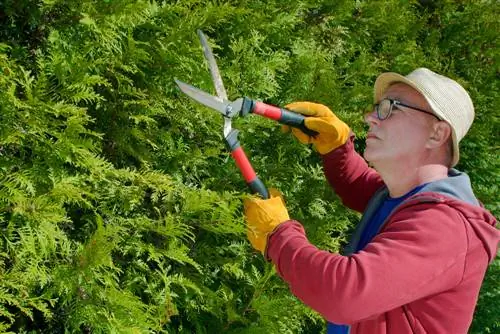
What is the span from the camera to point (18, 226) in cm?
228

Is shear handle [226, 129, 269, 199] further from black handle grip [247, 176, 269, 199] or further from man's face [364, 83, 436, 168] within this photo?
man's face [364, 83, 436, 168]

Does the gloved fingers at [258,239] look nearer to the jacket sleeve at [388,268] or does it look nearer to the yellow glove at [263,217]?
the yellow glove at [263,217]

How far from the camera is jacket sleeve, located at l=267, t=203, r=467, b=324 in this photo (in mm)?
1838

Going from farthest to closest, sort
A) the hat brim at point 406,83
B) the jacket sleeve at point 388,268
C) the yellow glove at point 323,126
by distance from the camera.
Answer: the yellow glove at point 323,126
the hat brim at point 406,83
the jacket sleeve at point 388,268

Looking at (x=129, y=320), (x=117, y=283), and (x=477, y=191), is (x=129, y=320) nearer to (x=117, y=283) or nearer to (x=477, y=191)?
(x=117, y=283)

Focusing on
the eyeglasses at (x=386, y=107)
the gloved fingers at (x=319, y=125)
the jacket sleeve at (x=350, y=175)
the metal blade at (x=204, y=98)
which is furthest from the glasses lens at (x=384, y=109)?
the metal blade at (x=204, y=98)

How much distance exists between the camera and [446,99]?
221 centimetres

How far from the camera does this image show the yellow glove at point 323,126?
267 cm

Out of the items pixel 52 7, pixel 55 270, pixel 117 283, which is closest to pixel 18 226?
pixel 55 270

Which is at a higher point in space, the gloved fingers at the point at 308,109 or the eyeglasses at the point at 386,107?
the eyeglasses at the point at 386,107

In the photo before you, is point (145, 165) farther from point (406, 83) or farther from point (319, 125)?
point (406, 83)

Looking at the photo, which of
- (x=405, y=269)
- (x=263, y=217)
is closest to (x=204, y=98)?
(x=263, y=217)

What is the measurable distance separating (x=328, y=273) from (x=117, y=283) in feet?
3.42

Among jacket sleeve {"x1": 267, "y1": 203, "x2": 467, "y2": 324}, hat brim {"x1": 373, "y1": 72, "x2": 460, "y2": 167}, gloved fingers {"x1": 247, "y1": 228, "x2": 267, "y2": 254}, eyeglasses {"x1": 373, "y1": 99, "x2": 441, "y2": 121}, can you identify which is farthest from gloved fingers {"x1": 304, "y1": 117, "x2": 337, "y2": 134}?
jacket sleeve {"x1": 267, "y1": 203, "x2": 467, "y2": 324}
